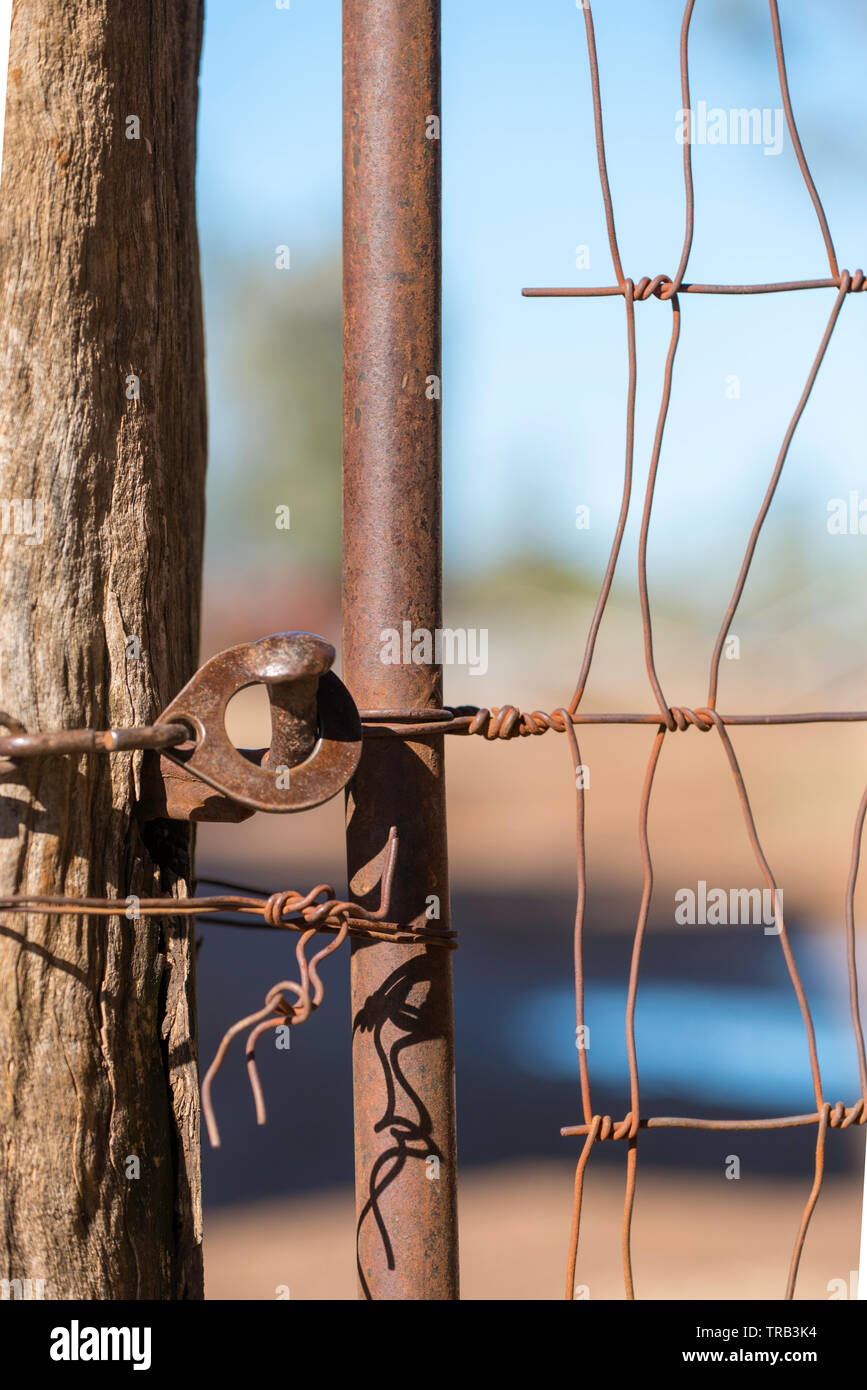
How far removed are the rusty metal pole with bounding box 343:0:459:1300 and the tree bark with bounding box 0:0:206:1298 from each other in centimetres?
16

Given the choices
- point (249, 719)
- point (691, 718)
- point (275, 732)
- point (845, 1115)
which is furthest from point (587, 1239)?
point (249, 719)

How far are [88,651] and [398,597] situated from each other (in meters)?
0.25

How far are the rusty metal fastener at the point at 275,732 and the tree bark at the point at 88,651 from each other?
3.1 inches

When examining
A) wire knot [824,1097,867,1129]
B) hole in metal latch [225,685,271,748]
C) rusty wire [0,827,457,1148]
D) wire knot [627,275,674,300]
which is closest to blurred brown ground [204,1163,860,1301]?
wire knot [824,1097,867,1129]

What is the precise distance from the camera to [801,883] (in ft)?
24.3

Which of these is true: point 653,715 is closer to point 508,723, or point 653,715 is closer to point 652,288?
point 508,723

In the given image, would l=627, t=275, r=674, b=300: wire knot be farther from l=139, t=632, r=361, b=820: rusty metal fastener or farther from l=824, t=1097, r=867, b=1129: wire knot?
l=824, t=1097, r=867, b=1129: wire knot

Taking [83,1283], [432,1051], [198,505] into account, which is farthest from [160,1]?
[83,1283]

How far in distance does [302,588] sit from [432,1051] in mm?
9613

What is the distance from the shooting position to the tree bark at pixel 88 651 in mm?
879

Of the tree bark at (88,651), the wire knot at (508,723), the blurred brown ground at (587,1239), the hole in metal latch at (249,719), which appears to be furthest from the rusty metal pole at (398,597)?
the hole in metal latch at (249,719)

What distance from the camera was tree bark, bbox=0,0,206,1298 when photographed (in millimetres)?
879

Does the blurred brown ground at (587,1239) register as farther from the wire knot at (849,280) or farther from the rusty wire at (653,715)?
the wire knot at (849,280)

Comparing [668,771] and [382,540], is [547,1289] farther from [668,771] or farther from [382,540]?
[668,771]
